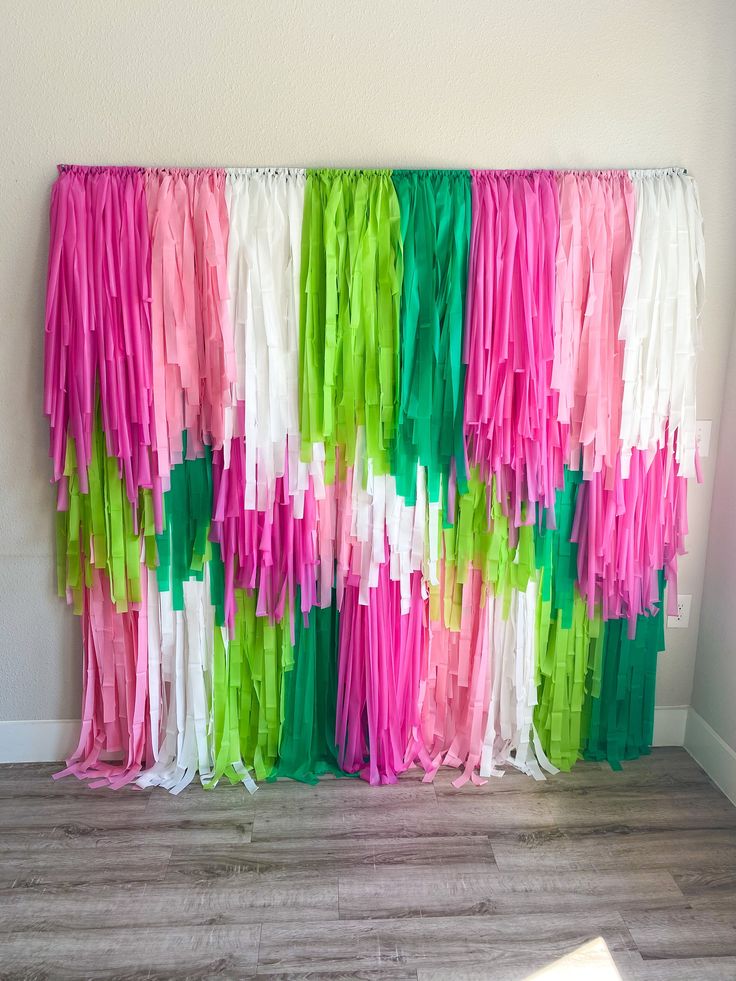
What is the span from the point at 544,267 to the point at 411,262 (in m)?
0.36

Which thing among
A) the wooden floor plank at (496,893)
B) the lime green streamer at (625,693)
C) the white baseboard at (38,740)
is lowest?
the wooden floor plank at (496,893)

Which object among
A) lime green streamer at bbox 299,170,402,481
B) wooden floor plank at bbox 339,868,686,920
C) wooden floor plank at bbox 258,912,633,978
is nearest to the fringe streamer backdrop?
lime green streamer at bbox 299,170,402,481

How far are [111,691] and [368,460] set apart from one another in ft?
3.40

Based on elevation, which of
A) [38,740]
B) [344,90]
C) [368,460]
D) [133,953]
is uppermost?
[344,90]

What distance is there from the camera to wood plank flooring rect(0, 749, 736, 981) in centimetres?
172

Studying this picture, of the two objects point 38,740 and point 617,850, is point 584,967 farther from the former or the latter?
point 38,740

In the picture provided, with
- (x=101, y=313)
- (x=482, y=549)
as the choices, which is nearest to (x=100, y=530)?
(x=101, y=313)

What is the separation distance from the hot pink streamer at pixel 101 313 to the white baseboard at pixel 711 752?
1.84 meters

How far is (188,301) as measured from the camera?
2.07 meters

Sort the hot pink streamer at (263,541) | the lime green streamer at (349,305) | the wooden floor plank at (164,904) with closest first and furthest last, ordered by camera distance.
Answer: the wooden floor plank at (164,904), the lime green streamer at (349,305), the hot pink streamer at (263,541)

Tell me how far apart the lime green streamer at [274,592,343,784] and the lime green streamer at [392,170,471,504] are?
1.80 ft

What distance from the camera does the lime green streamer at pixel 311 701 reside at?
229 centimetres

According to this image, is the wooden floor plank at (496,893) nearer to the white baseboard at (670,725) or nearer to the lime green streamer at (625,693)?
the lime green streamer at (625,693)

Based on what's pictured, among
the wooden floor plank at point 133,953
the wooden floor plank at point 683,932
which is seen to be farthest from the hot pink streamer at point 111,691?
the wooden floor plank at point 683,932
